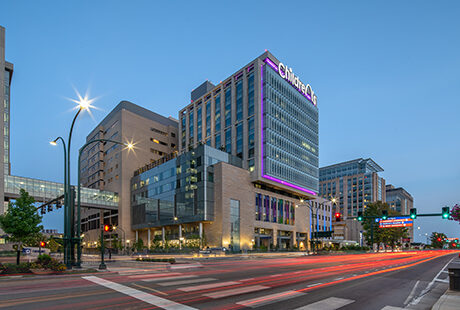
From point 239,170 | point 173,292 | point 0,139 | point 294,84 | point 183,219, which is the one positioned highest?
point 294,84

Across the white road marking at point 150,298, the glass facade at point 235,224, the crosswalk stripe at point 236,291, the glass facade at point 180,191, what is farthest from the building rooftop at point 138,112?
the crosswalk stripe at point 236,291

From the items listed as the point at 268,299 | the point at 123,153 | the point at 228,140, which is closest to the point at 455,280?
the point at 268,299

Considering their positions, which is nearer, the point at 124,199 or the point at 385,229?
the point at 385,229

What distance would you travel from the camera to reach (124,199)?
93.6 meters

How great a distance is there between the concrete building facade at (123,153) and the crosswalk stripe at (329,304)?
275 ft

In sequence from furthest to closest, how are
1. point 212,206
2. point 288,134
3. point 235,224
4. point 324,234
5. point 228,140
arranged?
1. point 228,140
2. point 288,134
3. point 235,224
4. point 212,206
5. point 324,234

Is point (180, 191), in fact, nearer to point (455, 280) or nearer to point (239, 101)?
point (239, 101)

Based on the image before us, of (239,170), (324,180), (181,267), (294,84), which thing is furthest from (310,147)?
(324,180)

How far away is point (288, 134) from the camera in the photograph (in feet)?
276

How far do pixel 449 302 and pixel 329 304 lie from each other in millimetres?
4011

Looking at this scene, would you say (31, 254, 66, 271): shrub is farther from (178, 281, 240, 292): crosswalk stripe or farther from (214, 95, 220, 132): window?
(214, 95, 220, 132): window

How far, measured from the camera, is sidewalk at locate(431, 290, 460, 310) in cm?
973

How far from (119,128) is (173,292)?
301 ft

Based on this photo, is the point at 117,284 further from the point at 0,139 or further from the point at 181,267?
the point at 0,139
